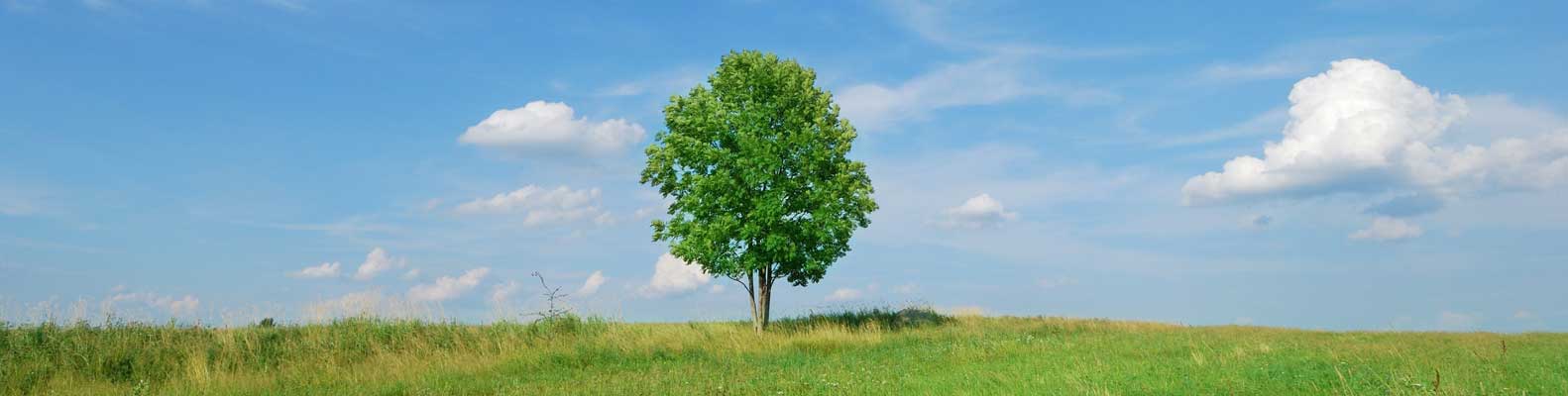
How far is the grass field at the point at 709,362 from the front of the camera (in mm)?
13672

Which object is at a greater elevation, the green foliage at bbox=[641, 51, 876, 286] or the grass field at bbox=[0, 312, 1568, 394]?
the green foliage at bbox=[641, 51, 876, 286]

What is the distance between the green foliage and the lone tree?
0.04m

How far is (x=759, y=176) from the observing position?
2828cm

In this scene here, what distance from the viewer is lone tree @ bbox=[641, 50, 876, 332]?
28.5m

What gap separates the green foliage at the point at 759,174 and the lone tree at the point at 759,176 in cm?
4

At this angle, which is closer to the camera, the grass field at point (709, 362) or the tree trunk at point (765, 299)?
the grass field at point (709, 362)

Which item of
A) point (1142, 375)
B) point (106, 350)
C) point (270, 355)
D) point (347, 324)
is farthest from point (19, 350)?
point (1142, 375)

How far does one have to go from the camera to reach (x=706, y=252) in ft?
93.6

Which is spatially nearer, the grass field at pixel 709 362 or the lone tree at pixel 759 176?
the grass field at pixel 709 362

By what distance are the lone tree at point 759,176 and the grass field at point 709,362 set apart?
3.62 m

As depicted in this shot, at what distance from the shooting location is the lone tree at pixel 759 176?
28516 mm

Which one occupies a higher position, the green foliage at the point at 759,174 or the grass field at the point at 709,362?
the green foliage at the point at 759,174

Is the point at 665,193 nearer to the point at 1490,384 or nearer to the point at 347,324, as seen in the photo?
the point at 347,324

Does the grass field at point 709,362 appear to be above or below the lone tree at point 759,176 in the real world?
below
